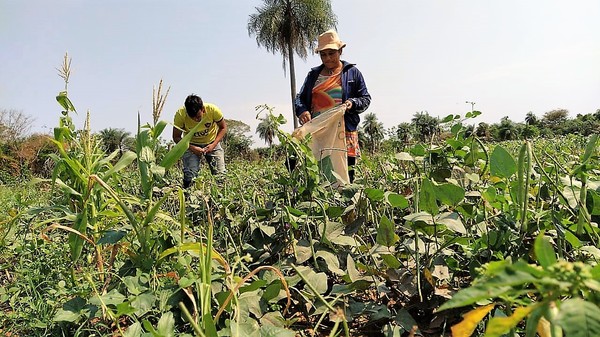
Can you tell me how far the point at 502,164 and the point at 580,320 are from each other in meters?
0.56

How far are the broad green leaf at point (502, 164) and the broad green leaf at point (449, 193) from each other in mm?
106

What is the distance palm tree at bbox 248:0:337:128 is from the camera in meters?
24.9

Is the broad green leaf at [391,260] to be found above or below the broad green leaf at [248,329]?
above

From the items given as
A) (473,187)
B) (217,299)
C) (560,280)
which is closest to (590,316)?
(560,280)

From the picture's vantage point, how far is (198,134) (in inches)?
146

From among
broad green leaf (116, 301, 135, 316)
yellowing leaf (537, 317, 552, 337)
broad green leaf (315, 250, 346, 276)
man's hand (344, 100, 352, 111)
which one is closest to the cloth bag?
man's hand (344, 100, 352, 111)

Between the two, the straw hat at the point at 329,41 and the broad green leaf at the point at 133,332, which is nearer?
the broad green leaf at the point at 133,332

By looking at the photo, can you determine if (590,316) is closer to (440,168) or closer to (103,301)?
(103,301)

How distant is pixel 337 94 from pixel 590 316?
2649mm

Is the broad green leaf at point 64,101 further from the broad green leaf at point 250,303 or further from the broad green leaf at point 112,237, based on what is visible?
the broad green leaf at point 250,303

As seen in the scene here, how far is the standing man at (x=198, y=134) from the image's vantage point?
3529 millimetres

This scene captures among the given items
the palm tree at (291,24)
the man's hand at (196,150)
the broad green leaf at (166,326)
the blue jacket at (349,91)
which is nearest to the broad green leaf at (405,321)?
the broad green leaf at (166,326)

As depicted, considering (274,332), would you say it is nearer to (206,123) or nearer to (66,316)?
(66,316)

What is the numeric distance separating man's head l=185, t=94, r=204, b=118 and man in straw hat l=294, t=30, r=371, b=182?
3.30 feet
